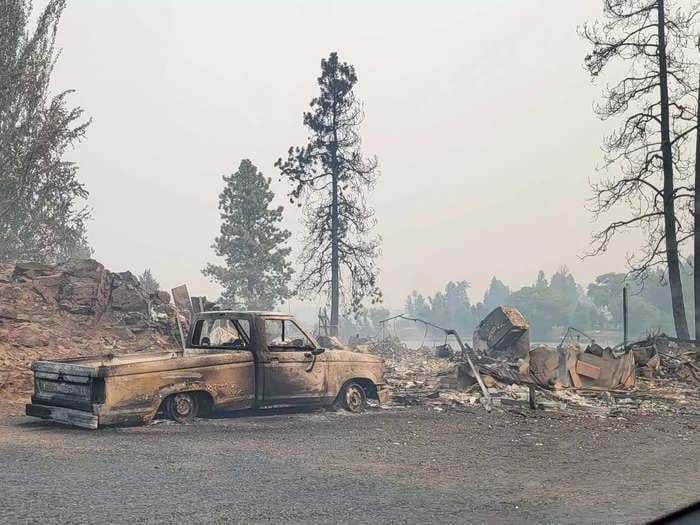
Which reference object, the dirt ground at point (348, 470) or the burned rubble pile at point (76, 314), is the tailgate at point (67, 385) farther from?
the burned rubble pile at point (76, 314)

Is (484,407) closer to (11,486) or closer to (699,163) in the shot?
(11,486)

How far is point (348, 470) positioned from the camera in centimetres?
700

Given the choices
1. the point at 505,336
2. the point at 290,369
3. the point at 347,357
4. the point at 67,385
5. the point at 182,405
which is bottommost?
the point at 182,405

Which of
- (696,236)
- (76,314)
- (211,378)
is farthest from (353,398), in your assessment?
(696,236)

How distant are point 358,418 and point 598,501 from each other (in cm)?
524

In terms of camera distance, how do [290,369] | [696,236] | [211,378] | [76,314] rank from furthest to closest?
[696,236] < [76,314] < [290,369] < [211,378]

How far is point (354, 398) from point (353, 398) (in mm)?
20

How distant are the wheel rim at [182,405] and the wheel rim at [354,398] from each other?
2.98m

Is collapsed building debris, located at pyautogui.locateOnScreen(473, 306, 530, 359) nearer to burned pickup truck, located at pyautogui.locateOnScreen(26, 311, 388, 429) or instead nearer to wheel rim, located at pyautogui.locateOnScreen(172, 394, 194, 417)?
burned pickup truck, located at pyautogui.locateOnScreen(26, 311, 388, 429)

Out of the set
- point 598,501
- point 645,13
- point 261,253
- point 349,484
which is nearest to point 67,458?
point 349,484

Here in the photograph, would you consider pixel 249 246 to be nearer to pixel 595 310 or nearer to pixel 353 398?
pixel 353 398

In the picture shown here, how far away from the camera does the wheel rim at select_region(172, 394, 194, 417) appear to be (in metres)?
9.17

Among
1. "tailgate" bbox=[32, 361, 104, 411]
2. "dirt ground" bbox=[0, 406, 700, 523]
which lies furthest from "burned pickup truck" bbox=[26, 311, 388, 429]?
"dirt ground" bbox=[0, 406, 700, 523]

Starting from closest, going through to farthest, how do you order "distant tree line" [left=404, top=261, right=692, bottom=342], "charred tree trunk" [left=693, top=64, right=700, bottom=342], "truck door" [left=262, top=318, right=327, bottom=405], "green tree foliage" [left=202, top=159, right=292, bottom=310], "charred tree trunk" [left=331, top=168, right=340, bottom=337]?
1. "truck door" [left=262, top=318, right=327, bottom=405]
2. "charred tree trunk" [left=693, top=64, right=700, bottom=342]
3. "charred tree trunk" [left=331, top=168, right=340, bottom=337]
4. "green tree foliage" [left=202, top=159, right=292, bottom=310]
5. "distant tree line" [left=404, top=261, right=692, bottom=342]
